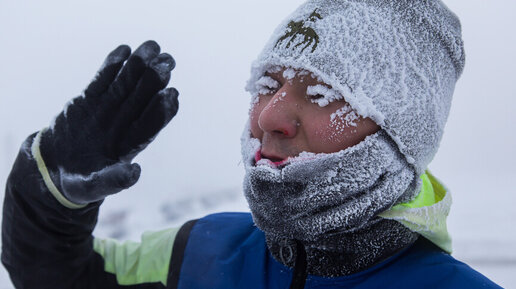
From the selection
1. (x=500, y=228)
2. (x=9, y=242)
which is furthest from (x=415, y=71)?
(x=500, y=228)

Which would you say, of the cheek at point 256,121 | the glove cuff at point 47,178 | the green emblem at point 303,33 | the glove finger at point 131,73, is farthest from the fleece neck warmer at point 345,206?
the glove cuff at point 47,178

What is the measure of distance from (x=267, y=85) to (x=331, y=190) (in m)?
0.32

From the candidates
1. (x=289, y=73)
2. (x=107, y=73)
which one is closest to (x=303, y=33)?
(x=289, y=73)

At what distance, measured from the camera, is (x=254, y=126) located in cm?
119

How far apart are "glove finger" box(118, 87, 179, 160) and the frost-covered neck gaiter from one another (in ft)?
0.96

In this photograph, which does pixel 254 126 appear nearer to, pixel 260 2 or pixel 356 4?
pixel 356 4

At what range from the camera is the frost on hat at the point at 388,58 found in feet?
3.54

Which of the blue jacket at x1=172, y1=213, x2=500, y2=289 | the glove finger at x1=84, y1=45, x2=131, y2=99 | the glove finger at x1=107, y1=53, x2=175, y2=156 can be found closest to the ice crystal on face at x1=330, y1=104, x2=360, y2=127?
the blue jacket at x1=172, y1=213, x2=500, y2=289

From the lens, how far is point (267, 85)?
1186 mm

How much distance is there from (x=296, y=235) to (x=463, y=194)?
3548 mm

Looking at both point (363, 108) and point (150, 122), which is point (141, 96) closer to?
point (150, 122)

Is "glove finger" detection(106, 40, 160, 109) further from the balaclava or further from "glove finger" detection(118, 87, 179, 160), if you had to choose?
the balaclava

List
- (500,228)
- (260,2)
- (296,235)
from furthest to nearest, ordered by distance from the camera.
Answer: (260,2), (500,228), (296,235)

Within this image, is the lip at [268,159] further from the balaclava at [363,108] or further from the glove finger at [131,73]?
the glove finger at [131,73]
